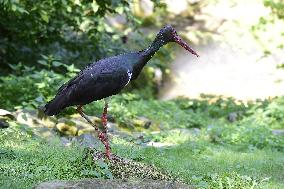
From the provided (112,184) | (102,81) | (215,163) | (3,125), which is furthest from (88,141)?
(112,184)

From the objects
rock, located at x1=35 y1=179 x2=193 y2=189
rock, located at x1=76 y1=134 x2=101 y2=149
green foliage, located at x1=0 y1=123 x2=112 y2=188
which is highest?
rock, located at x1=76 y1=134 x2=101 y2=149

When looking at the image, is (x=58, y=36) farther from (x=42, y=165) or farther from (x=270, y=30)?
(x=270, y=30)

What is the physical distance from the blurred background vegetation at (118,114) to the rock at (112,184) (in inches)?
12.9

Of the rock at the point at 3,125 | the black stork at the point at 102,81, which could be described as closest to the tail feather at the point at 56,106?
the black stork at the point at 102,81

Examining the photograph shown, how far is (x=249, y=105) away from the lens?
15875 millimetres

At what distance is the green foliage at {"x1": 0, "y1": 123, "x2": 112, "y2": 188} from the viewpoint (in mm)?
5742

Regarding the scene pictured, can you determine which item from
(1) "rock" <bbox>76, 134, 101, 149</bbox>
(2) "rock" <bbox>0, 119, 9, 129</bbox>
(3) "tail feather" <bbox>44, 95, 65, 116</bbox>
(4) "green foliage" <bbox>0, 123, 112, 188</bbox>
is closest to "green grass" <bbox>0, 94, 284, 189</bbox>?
(4) "green foliage" <bbox>0, 123, 112, 188</bbox>

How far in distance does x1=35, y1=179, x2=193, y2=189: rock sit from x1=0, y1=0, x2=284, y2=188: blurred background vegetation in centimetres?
33

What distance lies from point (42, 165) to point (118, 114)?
482 cm

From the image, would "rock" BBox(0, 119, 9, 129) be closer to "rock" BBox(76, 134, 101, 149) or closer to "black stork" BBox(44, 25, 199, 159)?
"rock" BBox(76, 134, 101, 149)

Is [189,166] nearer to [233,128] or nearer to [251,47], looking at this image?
[233,128]

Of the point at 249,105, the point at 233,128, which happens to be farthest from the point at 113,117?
the point at 249,105

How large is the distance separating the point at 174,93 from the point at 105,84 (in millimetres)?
13202

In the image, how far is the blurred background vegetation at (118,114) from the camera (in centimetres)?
652
